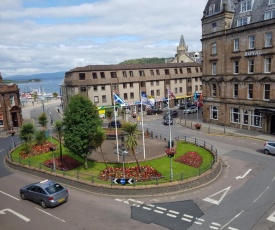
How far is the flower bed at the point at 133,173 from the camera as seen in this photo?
2266 centimetres

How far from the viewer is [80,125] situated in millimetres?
24188

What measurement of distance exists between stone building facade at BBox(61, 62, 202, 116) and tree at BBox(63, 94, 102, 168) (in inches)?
1226

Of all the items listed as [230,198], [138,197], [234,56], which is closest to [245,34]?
[234,56]

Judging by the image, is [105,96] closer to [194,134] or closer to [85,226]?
[194,134]

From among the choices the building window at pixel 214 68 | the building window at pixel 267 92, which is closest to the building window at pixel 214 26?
the building window at pixel 214 68

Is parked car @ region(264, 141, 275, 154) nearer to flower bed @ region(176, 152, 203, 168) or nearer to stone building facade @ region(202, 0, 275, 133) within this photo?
flower bed @ region(176, 152, 203, 168)

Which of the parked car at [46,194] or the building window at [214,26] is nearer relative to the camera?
the parked car at [46,194]

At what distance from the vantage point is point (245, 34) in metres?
39.2

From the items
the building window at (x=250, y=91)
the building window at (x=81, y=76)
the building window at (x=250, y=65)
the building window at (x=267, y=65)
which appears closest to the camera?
the building window at (x=267, y=65)

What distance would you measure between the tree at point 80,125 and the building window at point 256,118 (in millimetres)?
25887

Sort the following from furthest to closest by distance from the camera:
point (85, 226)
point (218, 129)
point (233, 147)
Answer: point (218, 129)
point (233, 147)
point (85, 226)

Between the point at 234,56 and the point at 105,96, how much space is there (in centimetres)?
3134

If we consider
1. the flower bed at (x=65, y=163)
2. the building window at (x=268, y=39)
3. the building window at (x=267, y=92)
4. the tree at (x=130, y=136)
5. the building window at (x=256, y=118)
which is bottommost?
the flower bed at (x=65, y=163)

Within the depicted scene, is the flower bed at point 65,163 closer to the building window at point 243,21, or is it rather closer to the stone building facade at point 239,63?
the stone building facade at point 239,63
